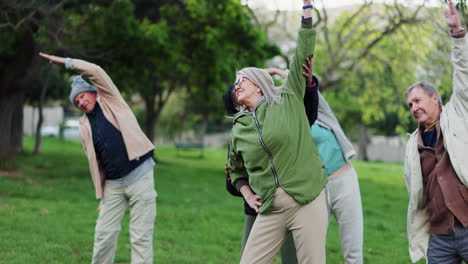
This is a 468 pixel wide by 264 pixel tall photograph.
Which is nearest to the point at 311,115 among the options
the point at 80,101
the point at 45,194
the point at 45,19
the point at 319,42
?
the point at 80,101

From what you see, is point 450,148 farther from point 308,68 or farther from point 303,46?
point 303,46

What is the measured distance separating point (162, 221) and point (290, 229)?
5.96 m

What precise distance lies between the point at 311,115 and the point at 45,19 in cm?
1065

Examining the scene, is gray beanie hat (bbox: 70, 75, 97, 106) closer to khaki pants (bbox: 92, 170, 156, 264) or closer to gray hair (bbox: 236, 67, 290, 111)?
khaki pants (bbox: 92, 170, 156, 264)

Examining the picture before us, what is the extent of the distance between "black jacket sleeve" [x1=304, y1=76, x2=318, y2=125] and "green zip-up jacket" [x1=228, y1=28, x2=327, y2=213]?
123 mm

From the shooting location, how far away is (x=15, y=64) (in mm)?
15688

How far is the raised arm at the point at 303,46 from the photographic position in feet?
11.8

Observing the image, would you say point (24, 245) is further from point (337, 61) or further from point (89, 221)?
point (337, 61)

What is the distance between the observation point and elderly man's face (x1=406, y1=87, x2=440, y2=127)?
3.83 m

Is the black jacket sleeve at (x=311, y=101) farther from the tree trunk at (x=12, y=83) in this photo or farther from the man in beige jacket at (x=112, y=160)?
the tree trunk at (x=12, y=83)

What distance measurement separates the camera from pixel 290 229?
3797 mm

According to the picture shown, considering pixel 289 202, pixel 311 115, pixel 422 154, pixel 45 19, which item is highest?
pixel 45 19

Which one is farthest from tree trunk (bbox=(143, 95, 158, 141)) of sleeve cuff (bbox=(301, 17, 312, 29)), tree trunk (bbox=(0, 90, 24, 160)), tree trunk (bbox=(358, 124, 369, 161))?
tree trunk (bbox=(358, 124, 369, 161))

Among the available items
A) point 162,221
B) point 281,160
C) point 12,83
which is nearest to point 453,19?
point 281,160
